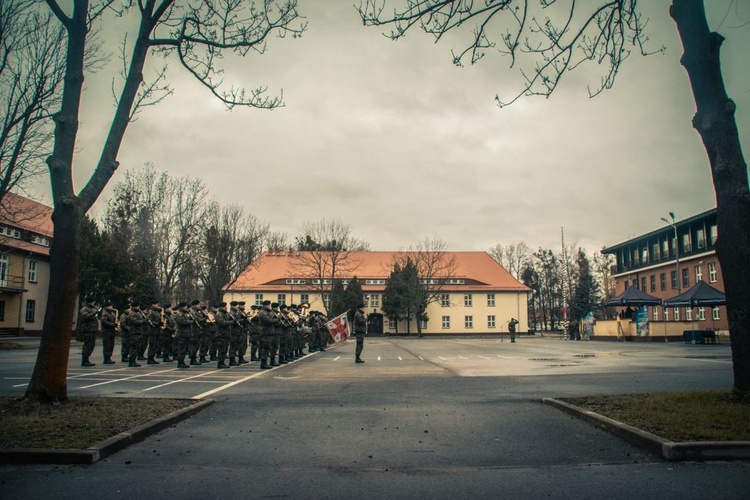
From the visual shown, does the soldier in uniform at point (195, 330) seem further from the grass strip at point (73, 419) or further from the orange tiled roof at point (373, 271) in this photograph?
the orange tiled roof at point (373, 271)

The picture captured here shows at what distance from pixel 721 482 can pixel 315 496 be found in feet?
11.6

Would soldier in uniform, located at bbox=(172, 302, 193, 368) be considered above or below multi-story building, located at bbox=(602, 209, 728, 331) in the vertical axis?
below

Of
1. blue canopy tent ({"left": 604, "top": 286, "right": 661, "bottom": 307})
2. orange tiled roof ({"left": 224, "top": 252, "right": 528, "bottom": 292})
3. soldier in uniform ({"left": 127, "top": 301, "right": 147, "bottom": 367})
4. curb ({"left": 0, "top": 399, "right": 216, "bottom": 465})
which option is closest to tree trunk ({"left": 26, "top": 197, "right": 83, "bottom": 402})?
curb ({"left": 0, "top": 399, "right": 216, "bottom": 465})

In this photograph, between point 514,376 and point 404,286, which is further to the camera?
point 404,286

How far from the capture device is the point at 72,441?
20.4 feet

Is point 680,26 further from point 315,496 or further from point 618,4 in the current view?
point 315,496

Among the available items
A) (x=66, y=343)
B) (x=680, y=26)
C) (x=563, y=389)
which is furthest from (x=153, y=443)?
(x=680, y=26)

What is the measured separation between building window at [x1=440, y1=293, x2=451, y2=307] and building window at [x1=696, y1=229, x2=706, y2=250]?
31.4m

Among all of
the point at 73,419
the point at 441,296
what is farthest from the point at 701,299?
the point at 441,296

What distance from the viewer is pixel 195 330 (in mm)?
19828

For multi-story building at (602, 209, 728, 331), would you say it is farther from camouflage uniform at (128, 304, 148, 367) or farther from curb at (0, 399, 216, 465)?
curb at (0, 399, 216, 465)

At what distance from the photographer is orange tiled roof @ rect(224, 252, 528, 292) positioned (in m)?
76.9

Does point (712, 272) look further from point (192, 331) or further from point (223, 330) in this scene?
point (192, 331)

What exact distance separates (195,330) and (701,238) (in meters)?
52.2
